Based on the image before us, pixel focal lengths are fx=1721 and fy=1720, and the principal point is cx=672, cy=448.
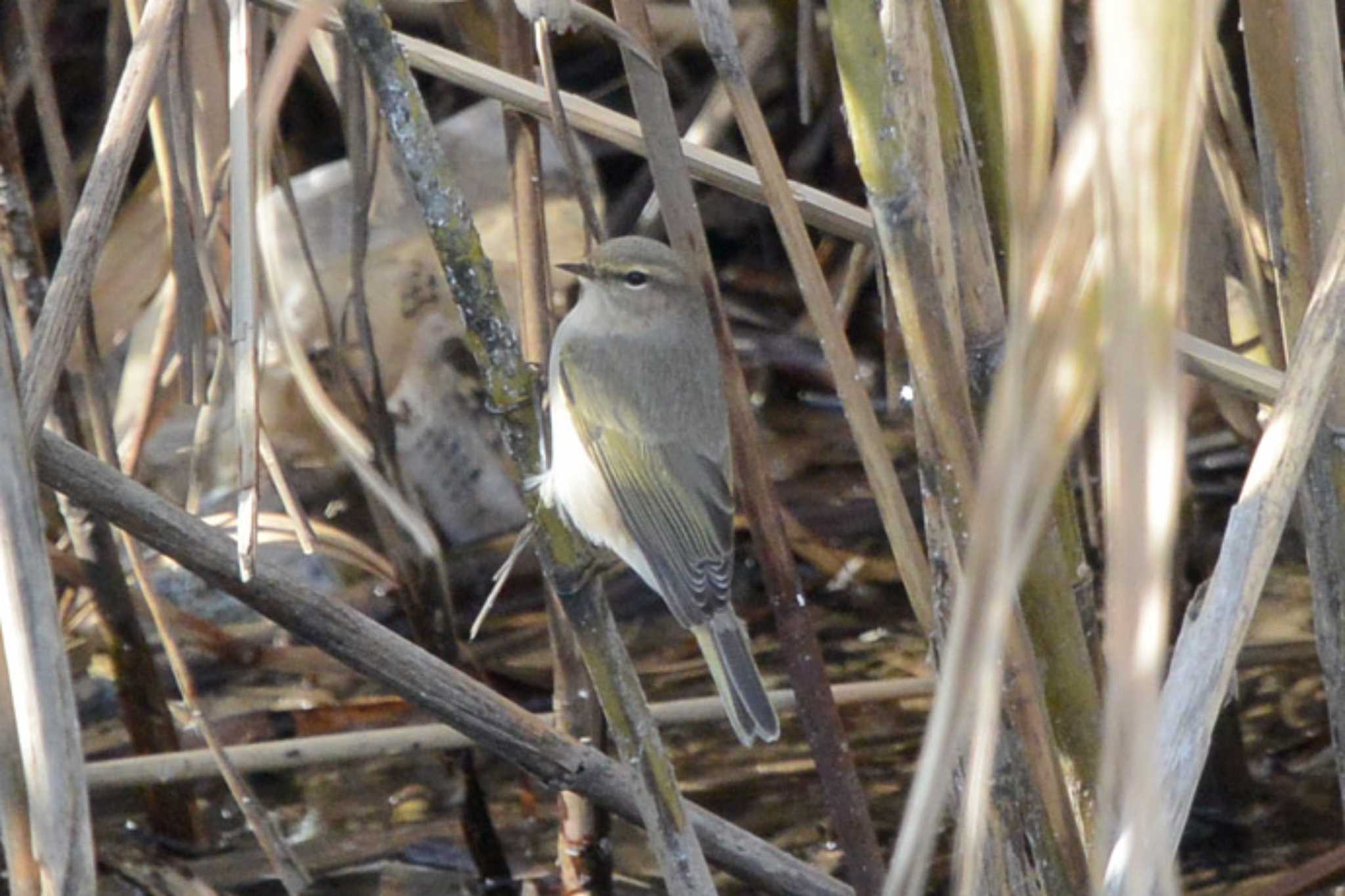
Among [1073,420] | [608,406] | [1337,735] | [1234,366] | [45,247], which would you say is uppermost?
[45,247]

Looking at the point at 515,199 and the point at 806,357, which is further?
the point at 806,357

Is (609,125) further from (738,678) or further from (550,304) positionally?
(738,678)

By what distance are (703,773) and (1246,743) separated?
1.20 m

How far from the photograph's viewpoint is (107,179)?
2127 mm

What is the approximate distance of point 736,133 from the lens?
5020 millimetres

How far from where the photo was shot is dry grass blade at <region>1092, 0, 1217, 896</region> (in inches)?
38.6

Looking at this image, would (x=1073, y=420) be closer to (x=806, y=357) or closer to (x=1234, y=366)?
(x=1234, y=366)

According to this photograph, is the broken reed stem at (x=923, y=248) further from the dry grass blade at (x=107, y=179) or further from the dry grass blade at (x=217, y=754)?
the dry grass blade at (x=217, y=754)

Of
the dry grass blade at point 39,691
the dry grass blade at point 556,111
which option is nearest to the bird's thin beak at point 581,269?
the dry grass blade at point 556,111

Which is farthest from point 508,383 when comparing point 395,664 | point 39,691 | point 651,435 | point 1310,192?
point 651,435

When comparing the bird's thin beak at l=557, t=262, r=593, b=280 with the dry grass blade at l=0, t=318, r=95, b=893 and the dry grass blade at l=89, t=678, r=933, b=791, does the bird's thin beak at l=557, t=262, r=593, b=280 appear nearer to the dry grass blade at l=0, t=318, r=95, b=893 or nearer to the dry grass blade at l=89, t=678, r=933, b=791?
the dry grass blade at l=89, t=678, r=933, b=791

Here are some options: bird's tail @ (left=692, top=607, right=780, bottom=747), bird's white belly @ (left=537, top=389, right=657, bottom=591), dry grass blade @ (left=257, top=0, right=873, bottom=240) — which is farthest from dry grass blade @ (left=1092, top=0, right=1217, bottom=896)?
bird's white belly @ (left=537, top=389, right=657, bottom=591)

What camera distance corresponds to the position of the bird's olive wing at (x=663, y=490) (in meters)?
2.96

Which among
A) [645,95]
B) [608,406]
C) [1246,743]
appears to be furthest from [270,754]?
[1246,743]
